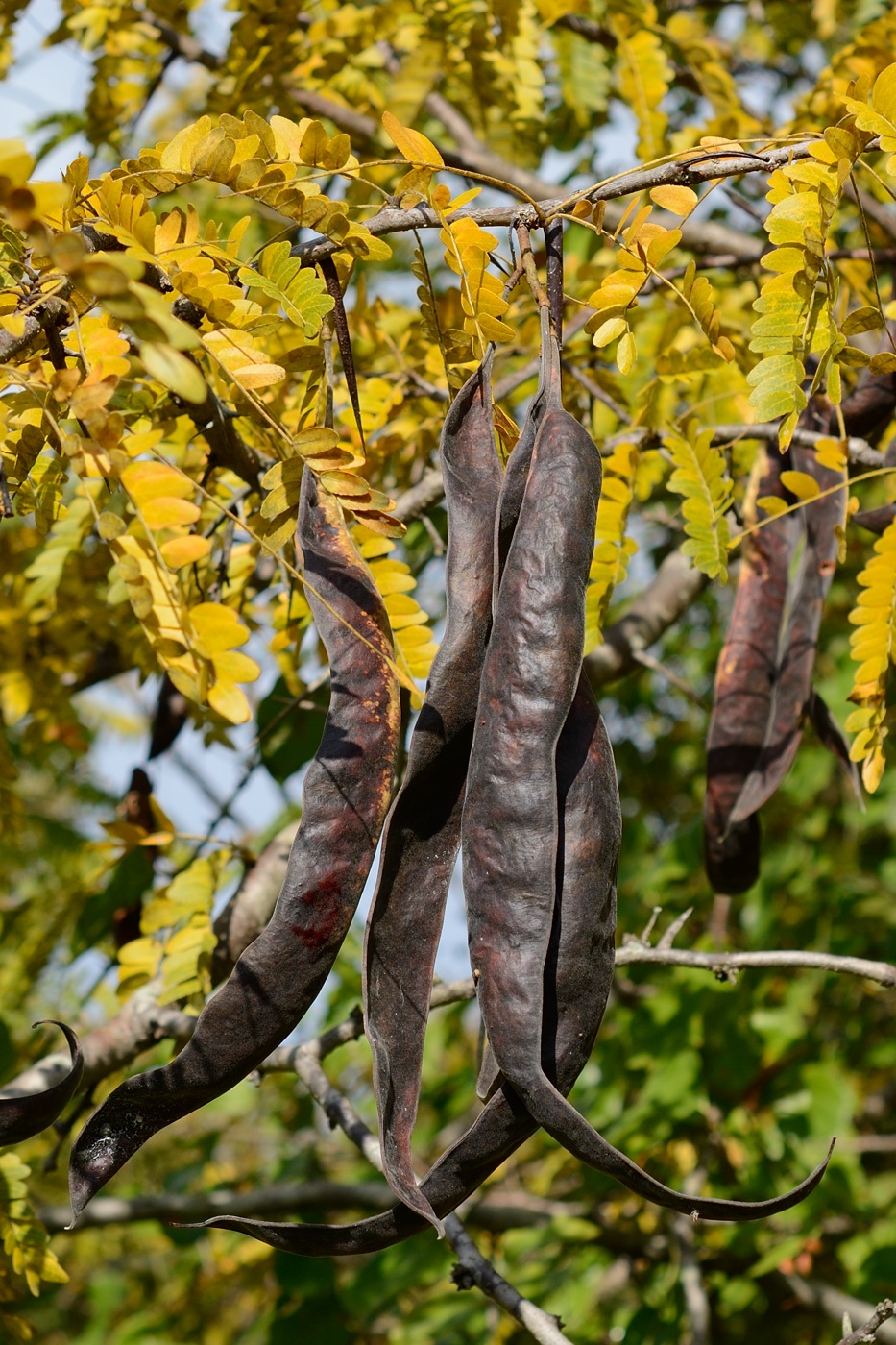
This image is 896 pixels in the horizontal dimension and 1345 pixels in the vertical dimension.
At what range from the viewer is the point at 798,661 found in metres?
1.97

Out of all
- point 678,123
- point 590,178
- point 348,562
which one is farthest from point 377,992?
point 678,123

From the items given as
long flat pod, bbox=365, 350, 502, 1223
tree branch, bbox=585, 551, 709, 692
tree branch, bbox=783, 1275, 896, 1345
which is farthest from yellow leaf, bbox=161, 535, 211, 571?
tree branch, bbox=783, 1275, 896, 1345

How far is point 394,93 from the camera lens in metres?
2.69

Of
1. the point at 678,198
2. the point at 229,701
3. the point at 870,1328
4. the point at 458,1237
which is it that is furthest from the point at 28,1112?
the point at 678,198

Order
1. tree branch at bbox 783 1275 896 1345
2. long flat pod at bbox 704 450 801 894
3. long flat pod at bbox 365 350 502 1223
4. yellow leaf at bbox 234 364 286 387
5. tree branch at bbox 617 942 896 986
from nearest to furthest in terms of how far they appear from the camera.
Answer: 1. long flat pod at bbox 365 350 502 1223
2. yellow leaf at bbox 234 364 286 387
3. tree branch at bbox 617 942 896 986
4. long flat pod at bbox 704 450 801 894
5. tree branch at bbox 783 1275 896 1345

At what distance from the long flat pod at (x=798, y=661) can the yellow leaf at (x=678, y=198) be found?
74 centimetres

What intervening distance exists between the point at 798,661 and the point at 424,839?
104 cm

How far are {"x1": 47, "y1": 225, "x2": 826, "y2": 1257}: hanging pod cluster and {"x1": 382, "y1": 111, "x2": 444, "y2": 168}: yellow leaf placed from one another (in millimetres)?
213

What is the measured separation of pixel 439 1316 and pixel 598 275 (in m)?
2.77

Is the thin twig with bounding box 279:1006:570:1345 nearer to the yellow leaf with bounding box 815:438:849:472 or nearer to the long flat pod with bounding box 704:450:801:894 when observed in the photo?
the long flat pod with bounding box 704:450:801:894

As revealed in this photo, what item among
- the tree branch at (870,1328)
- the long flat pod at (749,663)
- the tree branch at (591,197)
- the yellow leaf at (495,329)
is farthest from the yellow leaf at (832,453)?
the tree branch at (870,1328)

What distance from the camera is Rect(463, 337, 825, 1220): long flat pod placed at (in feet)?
3.26

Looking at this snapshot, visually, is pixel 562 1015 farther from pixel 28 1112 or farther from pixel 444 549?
pixel 444 549

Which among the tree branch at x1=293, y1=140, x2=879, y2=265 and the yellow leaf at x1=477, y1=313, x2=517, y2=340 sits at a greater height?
the tree branch at x1=293, y1=140, x2=879, y2=265
